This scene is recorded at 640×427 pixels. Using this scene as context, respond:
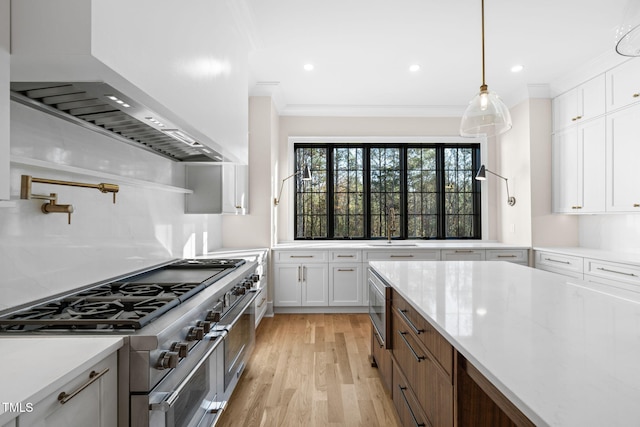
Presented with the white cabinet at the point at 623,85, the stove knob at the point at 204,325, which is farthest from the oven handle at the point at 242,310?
the white cabinet at the point at 623,85

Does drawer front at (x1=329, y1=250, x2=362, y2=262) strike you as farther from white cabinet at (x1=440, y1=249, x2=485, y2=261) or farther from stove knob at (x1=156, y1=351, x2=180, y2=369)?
stove knob at (x1=156, y1=351, x2=180, y2=369)

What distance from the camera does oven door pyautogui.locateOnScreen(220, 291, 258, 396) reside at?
1.92 m

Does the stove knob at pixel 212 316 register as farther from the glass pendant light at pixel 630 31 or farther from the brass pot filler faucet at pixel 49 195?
the glass pendant light at pixel 630 31

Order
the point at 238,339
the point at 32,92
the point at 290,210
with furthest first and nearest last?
the point at 290,210, the point at 238,339, the point at 32,92

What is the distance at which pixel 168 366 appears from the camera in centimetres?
115

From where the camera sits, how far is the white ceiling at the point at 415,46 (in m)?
2.60

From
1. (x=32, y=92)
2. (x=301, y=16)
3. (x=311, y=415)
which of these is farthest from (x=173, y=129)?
(x=311, y=415)

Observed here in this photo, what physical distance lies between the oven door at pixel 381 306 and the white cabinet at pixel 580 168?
8.65 ft

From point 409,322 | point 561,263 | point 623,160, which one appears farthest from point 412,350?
point 623,160

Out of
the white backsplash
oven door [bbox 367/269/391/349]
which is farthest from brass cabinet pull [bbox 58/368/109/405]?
oven door [bbox 367/269/391/349]

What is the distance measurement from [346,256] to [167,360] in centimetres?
312

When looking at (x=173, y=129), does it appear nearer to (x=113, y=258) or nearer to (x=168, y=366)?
(x=113, y=258)

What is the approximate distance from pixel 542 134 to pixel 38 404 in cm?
490

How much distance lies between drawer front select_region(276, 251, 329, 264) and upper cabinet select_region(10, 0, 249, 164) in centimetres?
205
